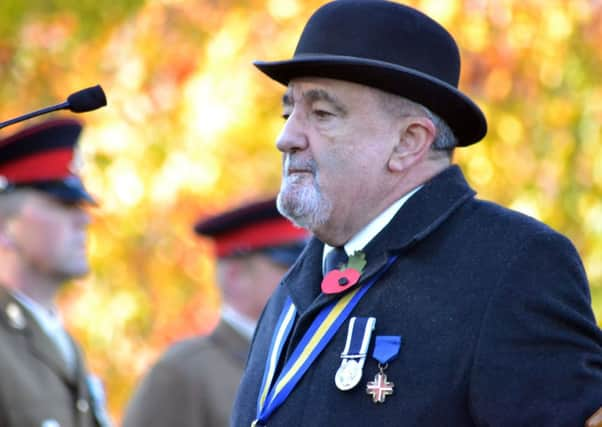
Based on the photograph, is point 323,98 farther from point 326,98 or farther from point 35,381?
point 35,381

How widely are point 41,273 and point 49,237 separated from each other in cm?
A: 16

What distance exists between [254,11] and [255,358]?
553 cm

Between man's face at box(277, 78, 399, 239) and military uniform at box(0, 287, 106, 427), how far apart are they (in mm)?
2135

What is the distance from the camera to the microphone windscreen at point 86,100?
3377mm

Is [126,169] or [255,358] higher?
[255,358]

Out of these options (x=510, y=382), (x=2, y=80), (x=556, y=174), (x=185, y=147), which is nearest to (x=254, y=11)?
(x=185, y=147)

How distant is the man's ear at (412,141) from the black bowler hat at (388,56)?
0.05 meters

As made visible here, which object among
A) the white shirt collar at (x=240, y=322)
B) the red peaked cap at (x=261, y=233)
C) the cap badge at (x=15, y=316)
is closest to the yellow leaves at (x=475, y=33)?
the red peaked cap at (x=261, y=233)

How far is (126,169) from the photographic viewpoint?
29.2 ft

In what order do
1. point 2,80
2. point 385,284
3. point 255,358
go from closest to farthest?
point 385,284
point 255,358
point 2,80

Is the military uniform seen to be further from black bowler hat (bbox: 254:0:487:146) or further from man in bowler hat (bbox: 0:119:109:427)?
black bowler hat (bbox: 254:0:487:146)

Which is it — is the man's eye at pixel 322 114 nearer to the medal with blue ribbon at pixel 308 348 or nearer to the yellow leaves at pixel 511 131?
the medal with blue ribbon at pixel 308 348

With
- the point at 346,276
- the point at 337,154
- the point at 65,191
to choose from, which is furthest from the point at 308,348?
the point at 65,191

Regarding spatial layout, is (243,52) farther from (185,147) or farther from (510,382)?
(510,382)
